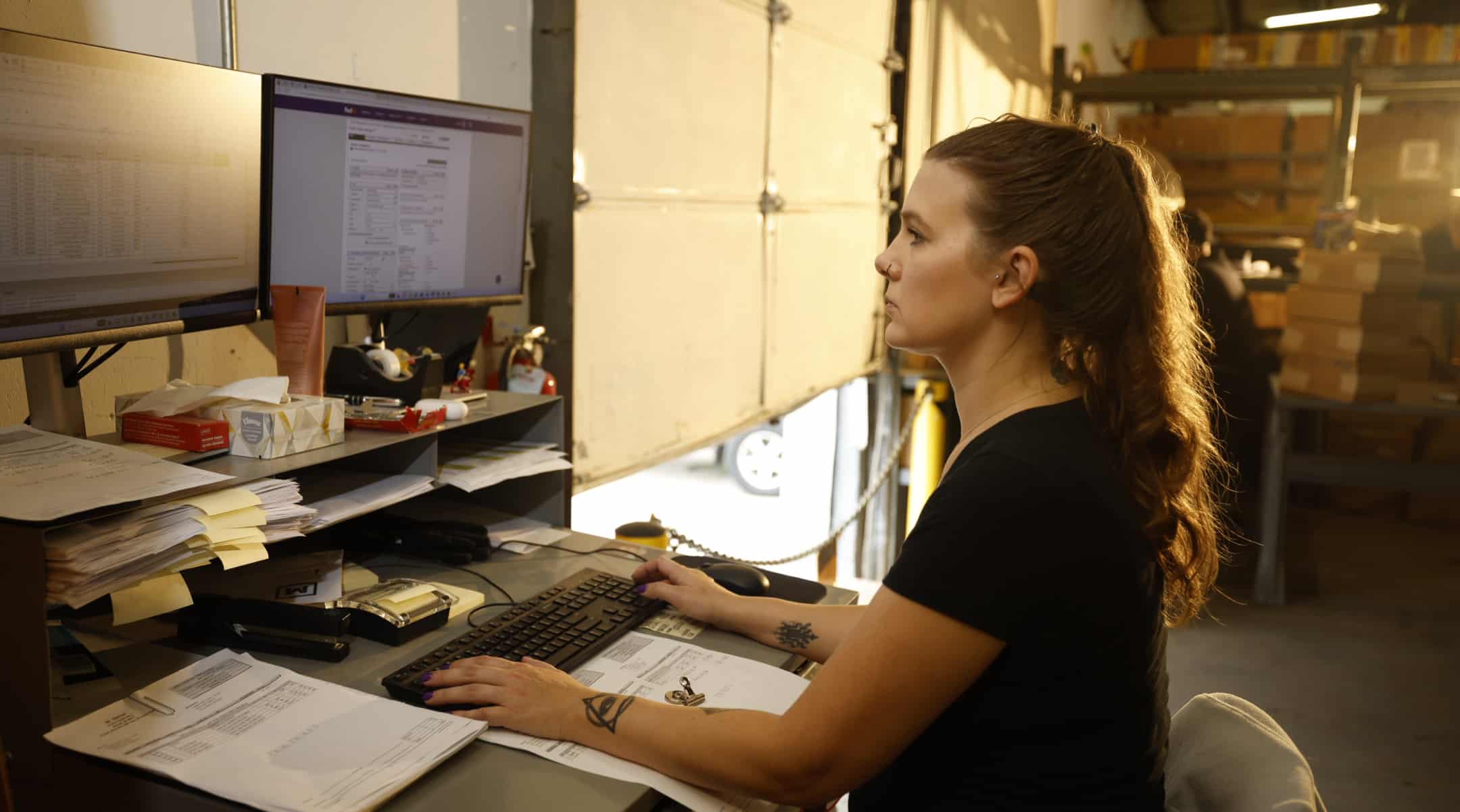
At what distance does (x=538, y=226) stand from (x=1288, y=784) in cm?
154

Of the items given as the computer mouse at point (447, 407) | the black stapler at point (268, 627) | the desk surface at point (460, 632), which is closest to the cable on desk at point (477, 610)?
the desk surface at point (460, 632)

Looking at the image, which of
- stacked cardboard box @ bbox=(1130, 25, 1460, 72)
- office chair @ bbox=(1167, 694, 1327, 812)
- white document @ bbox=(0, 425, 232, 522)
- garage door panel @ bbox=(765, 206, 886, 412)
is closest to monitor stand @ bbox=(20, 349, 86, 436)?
white document @ bbox=(0, 425, 232, 522)

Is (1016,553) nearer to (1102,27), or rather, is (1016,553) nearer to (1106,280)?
(1106,280)

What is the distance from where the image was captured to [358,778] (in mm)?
945

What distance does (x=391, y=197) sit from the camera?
1.56 metres

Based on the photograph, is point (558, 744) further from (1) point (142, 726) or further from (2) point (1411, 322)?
(2) point (1411, 322)

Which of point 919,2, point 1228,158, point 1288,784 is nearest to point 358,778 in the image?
point 1288,784

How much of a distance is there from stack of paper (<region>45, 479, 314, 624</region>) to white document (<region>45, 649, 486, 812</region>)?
96 mm

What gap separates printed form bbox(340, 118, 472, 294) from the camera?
1.50 m

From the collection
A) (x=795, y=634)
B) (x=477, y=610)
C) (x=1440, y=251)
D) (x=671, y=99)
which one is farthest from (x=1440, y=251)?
(x=477, y=610)

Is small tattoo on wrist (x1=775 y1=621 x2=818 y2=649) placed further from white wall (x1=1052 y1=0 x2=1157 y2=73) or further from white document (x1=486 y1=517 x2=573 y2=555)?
white wall (x1=1052 y1=0 x2=1157 y2=73)

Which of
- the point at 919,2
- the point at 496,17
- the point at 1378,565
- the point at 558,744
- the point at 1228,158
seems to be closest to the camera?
the point at 558,744

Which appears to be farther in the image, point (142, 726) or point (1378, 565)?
point (1378, 565)

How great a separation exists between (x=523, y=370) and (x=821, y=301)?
1.66m
